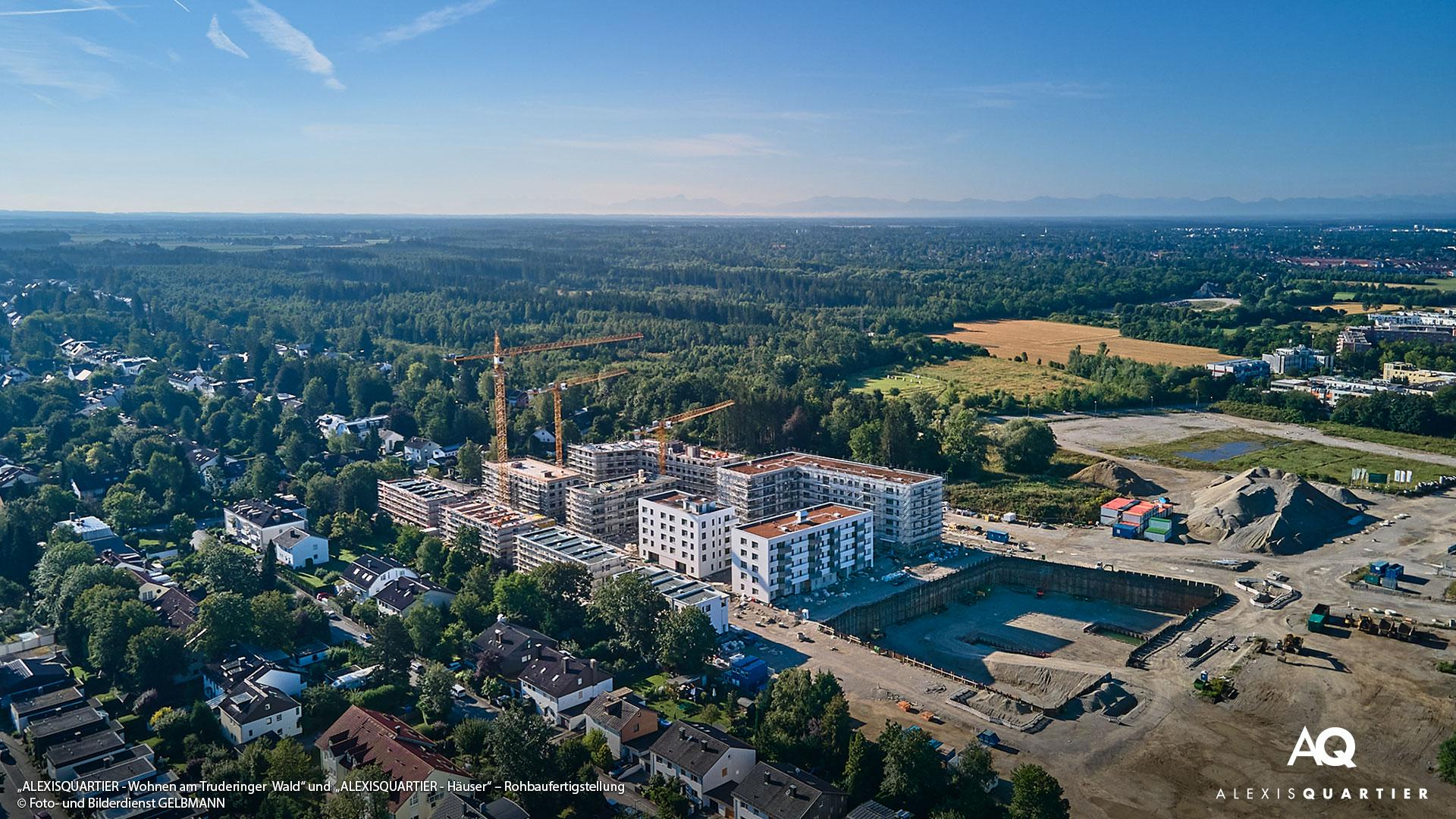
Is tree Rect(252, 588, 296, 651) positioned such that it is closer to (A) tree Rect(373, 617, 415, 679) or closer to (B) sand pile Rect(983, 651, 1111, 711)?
(A) tree Rect(373, 617, 415, 679)

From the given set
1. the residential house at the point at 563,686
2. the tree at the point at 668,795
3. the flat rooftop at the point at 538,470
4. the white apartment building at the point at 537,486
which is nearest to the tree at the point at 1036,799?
the tree at the point at 668,795

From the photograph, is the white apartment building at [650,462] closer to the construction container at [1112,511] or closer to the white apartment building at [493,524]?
the white apartment building at [493,524]

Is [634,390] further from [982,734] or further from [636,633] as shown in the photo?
[982,734]

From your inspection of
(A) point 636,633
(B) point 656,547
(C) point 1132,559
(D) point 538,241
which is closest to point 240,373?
(B) point 656,547

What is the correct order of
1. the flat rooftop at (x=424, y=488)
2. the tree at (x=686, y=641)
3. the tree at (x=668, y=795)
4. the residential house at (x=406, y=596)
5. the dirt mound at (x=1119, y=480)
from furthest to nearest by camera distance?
the dirt mound at (x=1119, y=480)
the flat rooftop at (x=424, y=488)
the residential house at (x=406, y=596)
the tree at (x=686, y=641)
the tree at (x=668, y=795)

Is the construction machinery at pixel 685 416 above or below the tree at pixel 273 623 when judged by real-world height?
above

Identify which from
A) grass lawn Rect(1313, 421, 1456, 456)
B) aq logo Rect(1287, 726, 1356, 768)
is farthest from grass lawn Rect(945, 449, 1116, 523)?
aq logo Rect(1287, 726, 1356, 768)

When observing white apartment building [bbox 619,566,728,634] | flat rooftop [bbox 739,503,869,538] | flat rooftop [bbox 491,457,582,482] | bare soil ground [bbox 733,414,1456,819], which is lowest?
bare soil ground [bbox 733,414,1456,819]
